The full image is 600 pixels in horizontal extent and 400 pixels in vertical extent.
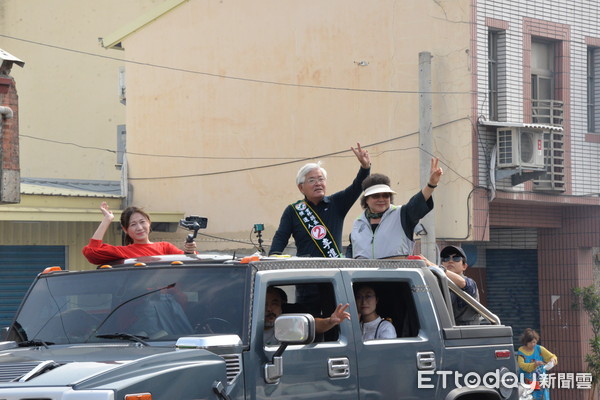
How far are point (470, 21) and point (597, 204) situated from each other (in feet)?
14.5

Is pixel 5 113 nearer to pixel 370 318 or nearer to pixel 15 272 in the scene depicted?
pixel 370 318

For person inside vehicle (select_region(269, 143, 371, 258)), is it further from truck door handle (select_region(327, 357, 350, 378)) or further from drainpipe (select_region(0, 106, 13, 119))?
drainpipe (select_region(0, 106, 13, 119))

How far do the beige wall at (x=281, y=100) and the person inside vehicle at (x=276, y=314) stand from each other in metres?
13.4

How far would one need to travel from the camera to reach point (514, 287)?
22.4 m

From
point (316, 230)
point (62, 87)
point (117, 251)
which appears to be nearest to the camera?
point (117, 251)

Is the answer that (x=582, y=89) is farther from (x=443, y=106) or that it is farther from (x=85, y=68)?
(x=85, y=68)

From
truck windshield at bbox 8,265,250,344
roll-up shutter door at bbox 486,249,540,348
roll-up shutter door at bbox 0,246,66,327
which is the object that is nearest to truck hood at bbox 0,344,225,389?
truck windshield at bbox 8,265,250,344

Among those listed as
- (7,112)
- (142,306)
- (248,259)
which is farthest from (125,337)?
(7,112)

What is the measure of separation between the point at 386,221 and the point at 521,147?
11.7m

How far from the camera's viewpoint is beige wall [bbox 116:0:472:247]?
795 inches

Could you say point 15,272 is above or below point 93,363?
below

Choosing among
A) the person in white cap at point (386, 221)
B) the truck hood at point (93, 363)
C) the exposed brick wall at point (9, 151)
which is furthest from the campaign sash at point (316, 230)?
the exposed brick wall at point (9, 151)

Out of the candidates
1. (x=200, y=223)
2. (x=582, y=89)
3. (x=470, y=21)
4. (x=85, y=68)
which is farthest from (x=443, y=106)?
(x=85, y=68)

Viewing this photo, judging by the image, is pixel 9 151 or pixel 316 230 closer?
pixel 316 230
